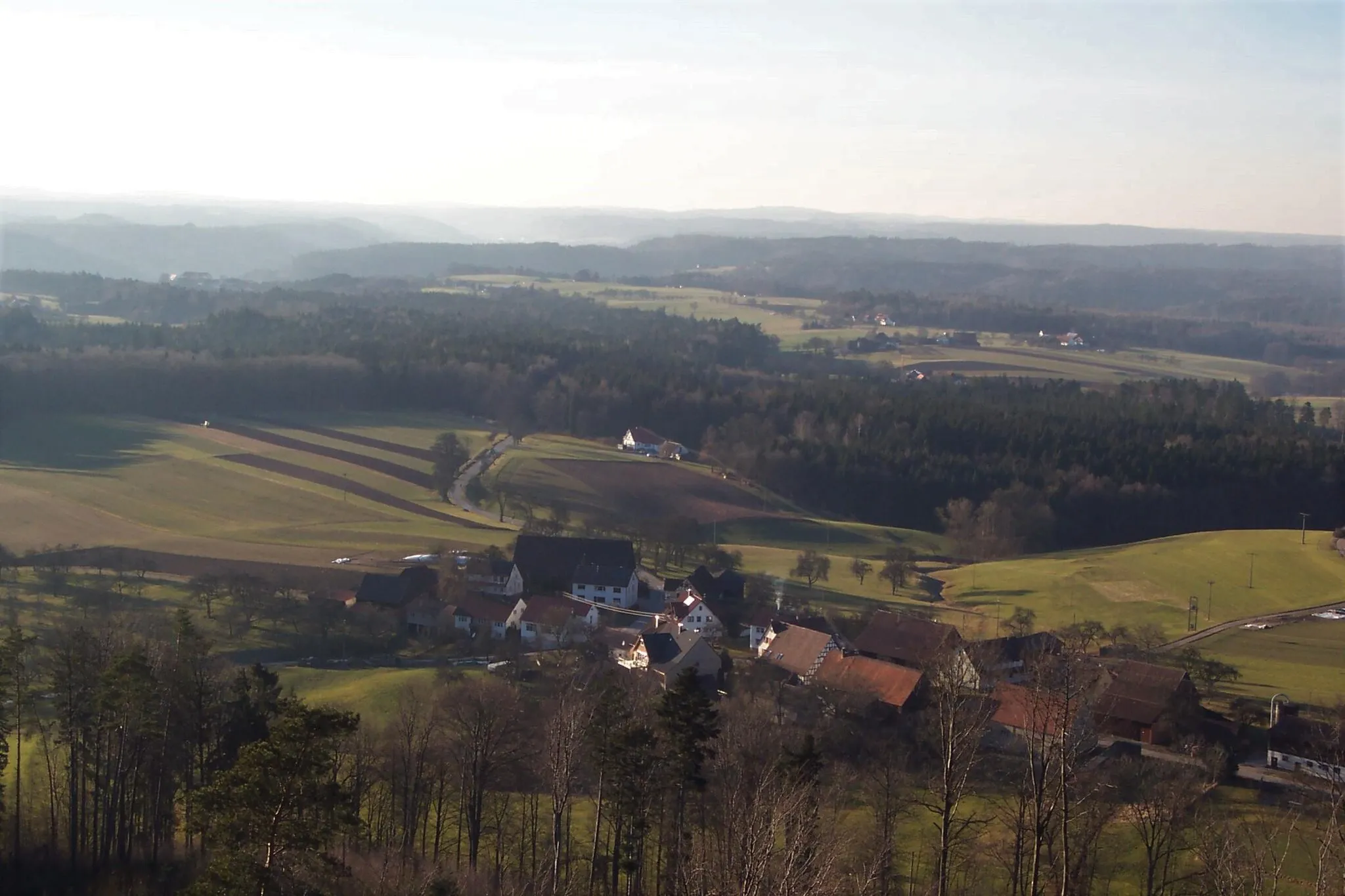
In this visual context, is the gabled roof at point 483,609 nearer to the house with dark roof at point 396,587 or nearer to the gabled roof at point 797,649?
the house with dark roof at point 396,587

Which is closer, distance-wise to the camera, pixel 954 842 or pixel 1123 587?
pixel 954 842

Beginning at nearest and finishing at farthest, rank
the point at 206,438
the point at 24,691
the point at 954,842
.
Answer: the point at 954,842 → the point at 24,691 → the point at 206,438

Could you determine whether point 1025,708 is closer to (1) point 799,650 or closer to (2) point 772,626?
(1) point 799,650

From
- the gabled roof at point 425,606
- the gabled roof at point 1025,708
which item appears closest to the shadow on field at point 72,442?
the gabled roof at point 425,606

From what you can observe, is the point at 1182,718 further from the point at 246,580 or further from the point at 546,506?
the point at 546,506

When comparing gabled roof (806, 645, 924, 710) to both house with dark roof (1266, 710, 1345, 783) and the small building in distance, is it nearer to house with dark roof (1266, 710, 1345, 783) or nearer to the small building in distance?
house with dark roof (1266, 710, 1345, 783)

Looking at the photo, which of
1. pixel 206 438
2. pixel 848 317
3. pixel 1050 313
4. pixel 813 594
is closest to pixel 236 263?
pixel 848 317

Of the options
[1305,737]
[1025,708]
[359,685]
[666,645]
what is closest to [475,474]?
[666,645]
